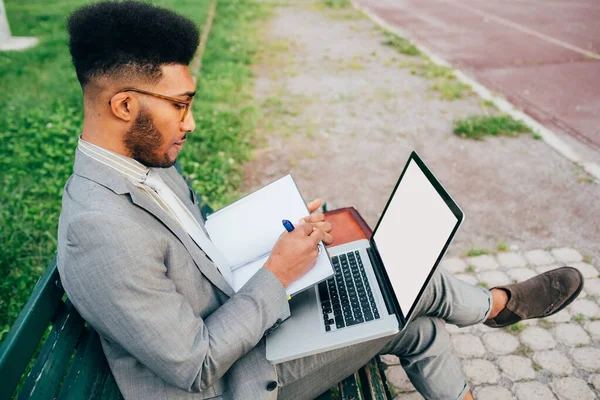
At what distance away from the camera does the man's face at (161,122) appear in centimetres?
172

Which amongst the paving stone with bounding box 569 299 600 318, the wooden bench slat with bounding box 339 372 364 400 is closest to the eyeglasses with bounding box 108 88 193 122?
the wooden bench slat with bounding box 339 372 364 400

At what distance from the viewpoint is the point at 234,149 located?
5125 millimetres

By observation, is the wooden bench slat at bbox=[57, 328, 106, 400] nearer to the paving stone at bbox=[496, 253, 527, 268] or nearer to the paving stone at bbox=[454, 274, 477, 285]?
the paving stone at bbox=[454, 274, 477, 285]

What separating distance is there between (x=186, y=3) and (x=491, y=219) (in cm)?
1128

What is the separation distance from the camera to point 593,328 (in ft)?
9.34

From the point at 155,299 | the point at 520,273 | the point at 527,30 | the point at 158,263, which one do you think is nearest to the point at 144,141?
the point at 158,263

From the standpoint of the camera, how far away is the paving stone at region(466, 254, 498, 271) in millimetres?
3432

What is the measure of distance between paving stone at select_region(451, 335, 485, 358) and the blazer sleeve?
5.64 feet

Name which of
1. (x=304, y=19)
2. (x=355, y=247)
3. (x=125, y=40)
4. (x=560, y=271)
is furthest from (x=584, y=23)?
(x=125, y=40)

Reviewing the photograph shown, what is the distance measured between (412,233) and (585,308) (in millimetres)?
1815

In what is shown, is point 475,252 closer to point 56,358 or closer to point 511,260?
point 511,260

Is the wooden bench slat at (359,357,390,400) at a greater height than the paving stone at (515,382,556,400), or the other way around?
the wooden bench slat at (359,357,390,400)

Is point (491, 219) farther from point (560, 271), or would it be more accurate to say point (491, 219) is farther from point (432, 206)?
point (432, 206)

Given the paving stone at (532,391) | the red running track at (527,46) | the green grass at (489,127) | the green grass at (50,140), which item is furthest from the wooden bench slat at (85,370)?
the red running track at (527,46)
